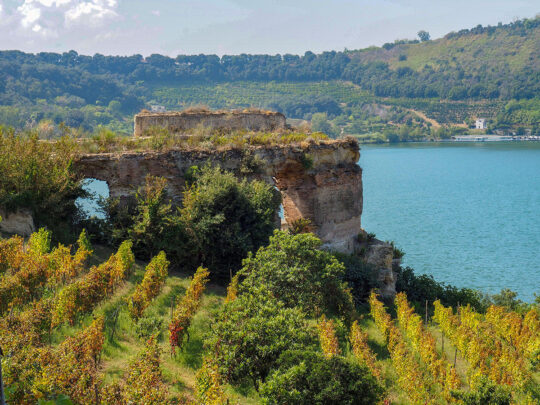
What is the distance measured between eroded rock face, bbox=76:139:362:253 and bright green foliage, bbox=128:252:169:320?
4258 mm

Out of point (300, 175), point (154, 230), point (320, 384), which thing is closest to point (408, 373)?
point (320, 384)

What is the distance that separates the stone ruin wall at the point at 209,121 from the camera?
71.3 ft

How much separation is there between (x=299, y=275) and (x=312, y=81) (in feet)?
460

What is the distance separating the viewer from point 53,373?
7145mm

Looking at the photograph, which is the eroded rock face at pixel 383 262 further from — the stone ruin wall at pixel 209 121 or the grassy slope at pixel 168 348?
the stone ruin wall at pixel 209 121

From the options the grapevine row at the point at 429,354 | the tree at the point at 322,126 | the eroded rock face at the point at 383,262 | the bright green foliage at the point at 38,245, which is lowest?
the eroded rock face at the point at 383,262

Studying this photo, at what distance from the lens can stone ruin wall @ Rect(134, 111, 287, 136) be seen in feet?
71.3

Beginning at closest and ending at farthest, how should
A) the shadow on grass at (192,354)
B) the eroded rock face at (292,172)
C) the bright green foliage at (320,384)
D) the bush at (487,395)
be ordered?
the bright green foliage at (320,384), the bush at (487,395), the shadow on grass at (192,354), the eroded rock face at (292,172)

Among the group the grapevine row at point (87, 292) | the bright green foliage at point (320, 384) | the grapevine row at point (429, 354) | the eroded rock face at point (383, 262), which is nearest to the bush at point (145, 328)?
Result: the grapevine row at point (87, 292)

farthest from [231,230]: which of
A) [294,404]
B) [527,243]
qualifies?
[527,243]

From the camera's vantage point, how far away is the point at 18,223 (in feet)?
51.1

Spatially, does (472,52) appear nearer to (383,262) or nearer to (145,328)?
(383,262)

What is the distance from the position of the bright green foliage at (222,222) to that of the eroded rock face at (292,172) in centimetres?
151

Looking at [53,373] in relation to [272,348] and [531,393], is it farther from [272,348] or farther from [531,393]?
[531,393]
